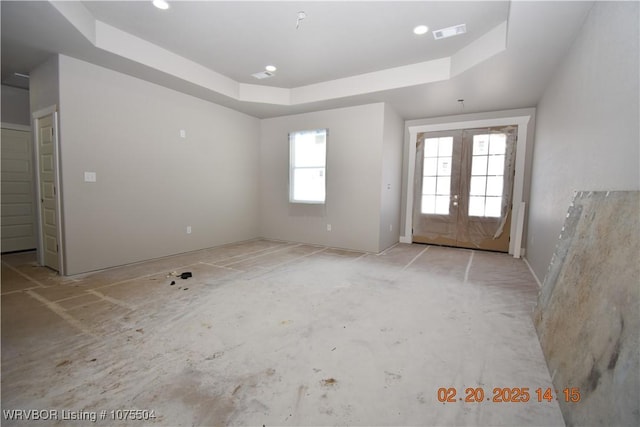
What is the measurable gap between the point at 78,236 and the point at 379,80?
15.1 ft

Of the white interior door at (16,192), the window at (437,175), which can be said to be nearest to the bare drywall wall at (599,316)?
the window at (437,175)

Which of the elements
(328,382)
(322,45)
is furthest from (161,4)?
(328,382)

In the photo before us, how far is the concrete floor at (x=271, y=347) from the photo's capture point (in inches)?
56.5

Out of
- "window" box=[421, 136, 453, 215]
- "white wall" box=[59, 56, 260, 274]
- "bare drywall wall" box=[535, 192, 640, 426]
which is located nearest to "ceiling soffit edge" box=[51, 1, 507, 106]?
"white wall" box=[59, 56, 260, 274]

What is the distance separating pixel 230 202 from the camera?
5570 millimetres

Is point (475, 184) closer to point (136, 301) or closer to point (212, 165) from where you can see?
point (212, 165)

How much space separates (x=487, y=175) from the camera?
5203mm

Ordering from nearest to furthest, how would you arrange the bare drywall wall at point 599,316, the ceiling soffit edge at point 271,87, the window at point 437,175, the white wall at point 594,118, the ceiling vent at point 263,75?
the bare drywall wall at point 599,316, the white wall at point 594,118, the ceiling soffit edge at point 271,87, the ceiling vent at point 263,75, the window at point 437,175

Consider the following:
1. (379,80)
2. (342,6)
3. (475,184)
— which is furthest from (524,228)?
(342,6)

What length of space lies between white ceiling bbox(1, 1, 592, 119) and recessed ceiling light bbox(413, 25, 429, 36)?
0.08 metres

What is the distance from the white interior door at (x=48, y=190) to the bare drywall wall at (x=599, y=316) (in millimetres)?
4985

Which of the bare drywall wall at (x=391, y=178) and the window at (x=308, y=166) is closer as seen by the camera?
the bare drywall wall at (x=391, y=178)

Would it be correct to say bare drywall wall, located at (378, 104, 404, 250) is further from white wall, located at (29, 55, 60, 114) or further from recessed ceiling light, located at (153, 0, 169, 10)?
white wall, located at (29, 55, 60, 114)

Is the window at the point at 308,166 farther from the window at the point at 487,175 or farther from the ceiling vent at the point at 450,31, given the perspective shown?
the window at the point at 487,175
